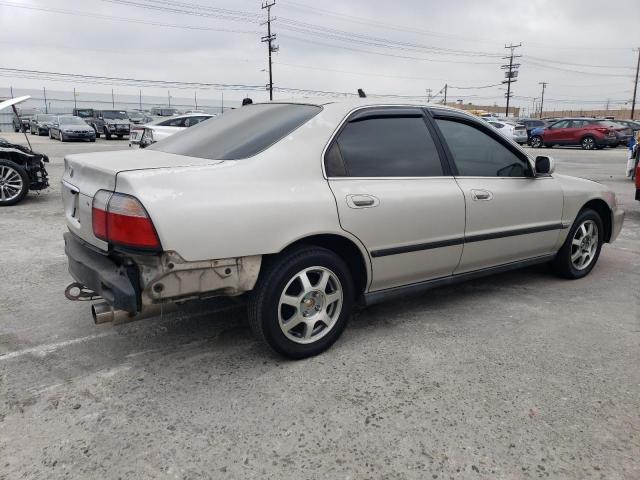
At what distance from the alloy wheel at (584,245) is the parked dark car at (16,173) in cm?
814

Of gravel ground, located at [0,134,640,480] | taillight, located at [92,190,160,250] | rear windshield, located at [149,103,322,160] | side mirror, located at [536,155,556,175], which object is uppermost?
rear windshield, located at [149,103,322,160]

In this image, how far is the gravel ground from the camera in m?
2.25

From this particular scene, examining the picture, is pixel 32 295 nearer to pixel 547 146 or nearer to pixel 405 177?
pixel 405 177

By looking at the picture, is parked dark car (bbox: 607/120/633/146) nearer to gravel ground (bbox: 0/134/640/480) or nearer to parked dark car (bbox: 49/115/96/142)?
gravel ground (bbox: 0/134/640/480)

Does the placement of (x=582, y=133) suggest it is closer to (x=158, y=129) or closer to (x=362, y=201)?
(x=158, y=129)

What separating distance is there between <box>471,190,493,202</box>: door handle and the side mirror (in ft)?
2.24

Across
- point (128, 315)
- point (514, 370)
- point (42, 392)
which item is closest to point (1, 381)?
point (42, 392)

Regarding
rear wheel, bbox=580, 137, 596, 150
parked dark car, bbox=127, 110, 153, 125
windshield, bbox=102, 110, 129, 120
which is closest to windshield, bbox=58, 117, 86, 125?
windshield, bbox=102, 110, 129, 120

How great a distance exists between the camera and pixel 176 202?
8.46 feet

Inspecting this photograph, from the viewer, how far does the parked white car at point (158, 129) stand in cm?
1483

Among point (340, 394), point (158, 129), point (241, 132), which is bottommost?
point (340, 394)

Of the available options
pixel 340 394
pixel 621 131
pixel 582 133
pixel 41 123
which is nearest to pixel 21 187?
pixel 340 394

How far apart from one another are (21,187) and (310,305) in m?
7.32

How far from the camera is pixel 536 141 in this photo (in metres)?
26.4
